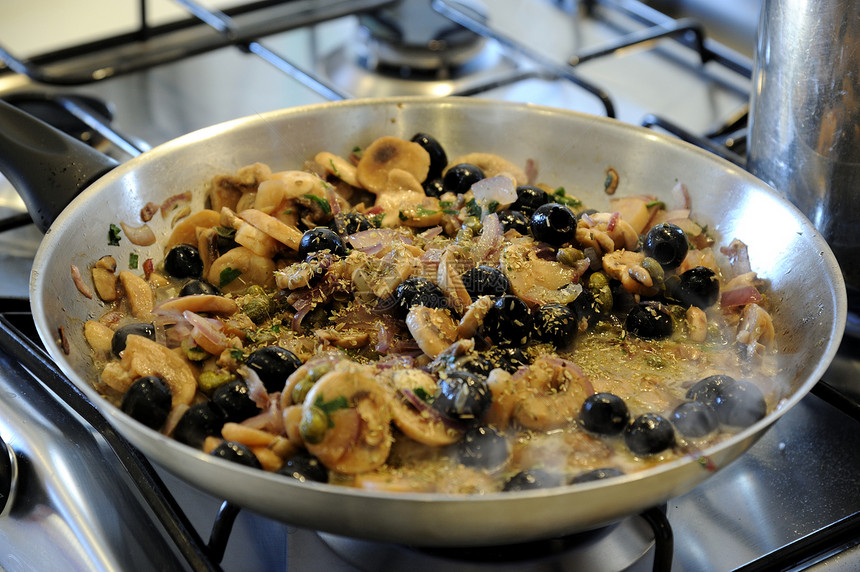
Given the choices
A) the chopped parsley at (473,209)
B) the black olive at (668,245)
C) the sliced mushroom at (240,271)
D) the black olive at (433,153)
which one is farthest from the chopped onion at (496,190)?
the sliced mushroom at (240,271)

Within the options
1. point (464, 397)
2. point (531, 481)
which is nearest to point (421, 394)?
point (464, 397)

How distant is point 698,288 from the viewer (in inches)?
46.1

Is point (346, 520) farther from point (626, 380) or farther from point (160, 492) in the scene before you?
point (626, 380)

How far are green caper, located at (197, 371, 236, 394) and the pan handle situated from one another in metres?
0.37

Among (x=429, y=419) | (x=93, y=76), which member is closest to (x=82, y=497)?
(x=429, y=419)

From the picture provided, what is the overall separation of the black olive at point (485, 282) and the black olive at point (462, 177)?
279mm

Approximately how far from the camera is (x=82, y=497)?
94 cm

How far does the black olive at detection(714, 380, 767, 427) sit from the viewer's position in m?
0.94

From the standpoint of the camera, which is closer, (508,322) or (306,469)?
(306,469)

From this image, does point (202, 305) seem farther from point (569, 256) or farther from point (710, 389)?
point (710, 389)

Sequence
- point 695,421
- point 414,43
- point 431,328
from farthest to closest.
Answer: point 414,43, point 431,328, point 695,421

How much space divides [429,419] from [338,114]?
709 mm

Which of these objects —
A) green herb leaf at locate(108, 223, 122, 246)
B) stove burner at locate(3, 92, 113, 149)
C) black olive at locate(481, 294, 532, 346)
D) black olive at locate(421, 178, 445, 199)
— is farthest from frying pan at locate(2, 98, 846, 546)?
stove burner at locate(3, 92, 113, 149)

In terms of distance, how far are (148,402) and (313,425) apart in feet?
0.76
